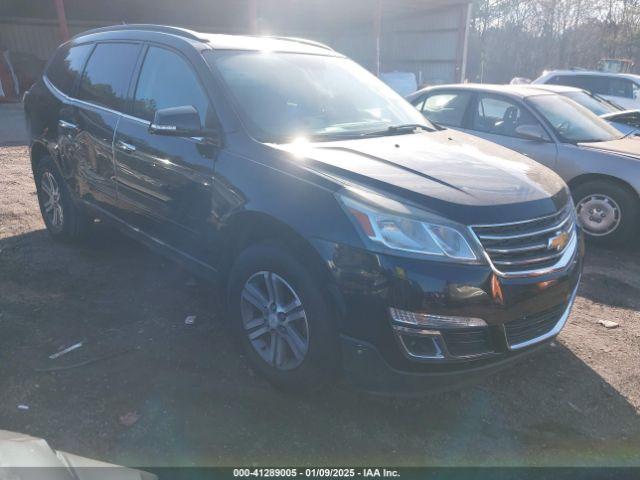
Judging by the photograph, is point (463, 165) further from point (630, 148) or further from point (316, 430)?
point (630, 148)

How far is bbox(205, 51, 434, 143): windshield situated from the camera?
3244 millimetres

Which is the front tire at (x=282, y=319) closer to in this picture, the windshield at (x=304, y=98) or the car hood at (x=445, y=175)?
the car hood at (x=445, y=175)

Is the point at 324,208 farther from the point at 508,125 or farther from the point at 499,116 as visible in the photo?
the point at 499,116

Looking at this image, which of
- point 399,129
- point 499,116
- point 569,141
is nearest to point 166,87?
point 399,129

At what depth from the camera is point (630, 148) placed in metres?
5.79

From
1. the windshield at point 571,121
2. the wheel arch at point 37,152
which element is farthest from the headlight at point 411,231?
the windshield at point 571,121

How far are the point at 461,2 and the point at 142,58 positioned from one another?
2033cm

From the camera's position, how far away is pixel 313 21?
24672 mm

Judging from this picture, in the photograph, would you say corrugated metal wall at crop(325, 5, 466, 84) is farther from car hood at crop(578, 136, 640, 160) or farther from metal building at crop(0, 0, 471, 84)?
car hood at crop(578, 136, 640, 160)

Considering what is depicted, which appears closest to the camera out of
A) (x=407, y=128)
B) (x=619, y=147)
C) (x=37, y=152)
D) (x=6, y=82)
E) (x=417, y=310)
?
(x=417, y=310)

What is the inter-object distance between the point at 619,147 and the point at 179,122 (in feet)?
16.2

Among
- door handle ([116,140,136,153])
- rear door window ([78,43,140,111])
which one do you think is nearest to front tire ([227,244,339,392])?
door handle ([116,140,136,153])

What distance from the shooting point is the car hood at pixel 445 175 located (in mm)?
2566

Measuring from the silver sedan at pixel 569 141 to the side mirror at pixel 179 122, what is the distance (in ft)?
14.0
